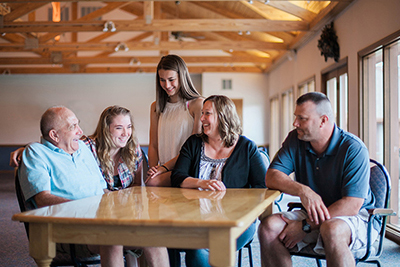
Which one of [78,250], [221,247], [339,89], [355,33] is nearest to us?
[221,247]

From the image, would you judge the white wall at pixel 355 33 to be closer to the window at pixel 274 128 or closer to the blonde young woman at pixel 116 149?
the blonde young woman at pixel 116 149

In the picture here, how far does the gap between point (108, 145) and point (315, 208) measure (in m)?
1.22

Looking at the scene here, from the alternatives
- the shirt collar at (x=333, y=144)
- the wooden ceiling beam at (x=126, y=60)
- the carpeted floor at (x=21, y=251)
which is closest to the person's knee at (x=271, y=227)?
the shirt collar at (x=333, y=144)

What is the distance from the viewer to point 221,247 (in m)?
1.21

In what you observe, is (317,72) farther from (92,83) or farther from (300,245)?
(92,83)

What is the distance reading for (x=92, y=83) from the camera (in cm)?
1259

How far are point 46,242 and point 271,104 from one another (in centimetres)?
1105

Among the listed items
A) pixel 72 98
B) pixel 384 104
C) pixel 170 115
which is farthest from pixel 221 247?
pixel 72 98

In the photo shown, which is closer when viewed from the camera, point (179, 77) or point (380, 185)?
point (380, 185)

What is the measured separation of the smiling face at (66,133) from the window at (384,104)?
10.7 ft

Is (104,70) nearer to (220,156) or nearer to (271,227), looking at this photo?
(220,156)

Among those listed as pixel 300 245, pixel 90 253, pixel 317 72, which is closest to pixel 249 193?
pixel 300 245

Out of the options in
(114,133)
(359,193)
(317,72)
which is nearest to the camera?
(359,193)

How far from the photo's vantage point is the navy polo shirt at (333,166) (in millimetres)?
2033
